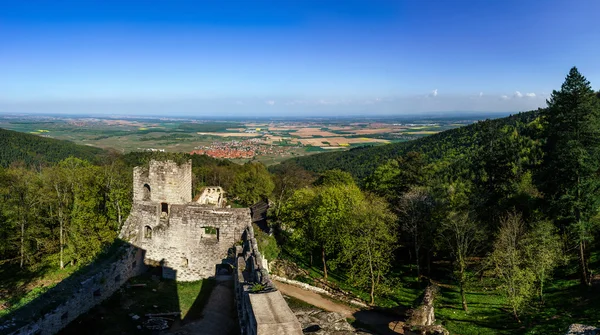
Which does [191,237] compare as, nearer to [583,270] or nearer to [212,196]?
[583,270]

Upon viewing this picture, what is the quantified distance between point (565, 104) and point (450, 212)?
9909 millimetres

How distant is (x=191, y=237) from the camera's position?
61.1 feet

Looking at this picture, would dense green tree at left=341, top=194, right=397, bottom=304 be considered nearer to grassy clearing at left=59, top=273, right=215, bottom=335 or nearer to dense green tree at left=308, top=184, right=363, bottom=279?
dense green tree at left=308, top=184, right=363, bottom=279

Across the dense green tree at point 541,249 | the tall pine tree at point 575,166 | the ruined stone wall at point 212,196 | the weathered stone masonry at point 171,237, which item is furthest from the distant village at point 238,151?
the dense green tree at point 541,249

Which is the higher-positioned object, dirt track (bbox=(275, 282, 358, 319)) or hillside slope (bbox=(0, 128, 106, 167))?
hillside slope (bbox=(0, 128, 106, 167))

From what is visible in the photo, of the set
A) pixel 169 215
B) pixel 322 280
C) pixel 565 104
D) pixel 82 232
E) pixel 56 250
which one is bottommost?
pixel 322 280

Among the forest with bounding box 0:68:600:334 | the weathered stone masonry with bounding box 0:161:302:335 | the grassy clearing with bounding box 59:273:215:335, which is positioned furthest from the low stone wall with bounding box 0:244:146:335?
the forest with bounding box 0:68:600:334

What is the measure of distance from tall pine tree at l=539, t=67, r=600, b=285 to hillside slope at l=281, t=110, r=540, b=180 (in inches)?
1104

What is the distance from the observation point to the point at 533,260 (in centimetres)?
1923

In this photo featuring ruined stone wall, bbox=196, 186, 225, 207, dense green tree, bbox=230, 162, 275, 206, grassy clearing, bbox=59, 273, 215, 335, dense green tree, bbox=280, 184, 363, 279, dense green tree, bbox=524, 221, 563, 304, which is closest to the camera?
Answer: grassy clearing, bbox=59, 273, 215, 335

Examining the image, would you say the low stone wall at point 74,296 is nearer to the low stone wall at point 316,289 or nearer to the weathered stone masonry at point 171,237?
the weathered stone masonry at point 171,237

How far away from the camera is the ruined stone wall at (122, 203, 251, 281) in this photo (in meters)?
18.5

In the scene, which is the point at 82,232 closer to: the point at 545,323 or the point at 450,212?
the point at 450,212

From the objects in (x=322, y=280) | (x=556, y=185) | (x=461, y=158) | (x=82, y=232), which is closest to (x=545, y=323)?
(x=556, y=185)
